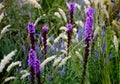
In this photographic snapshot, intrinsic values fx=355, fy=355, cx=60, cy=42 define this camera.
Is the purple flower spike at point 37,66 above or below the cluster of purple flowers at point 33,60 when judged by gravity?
below

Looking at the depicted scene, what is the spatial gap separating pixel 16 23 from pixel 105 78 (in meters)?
1.87

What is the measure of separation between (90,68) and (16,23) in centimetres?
141

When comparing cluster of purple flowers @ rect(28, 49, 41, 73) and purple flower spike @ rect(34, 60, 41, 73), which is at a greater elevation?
cluster of purple flowers @ rect(28, 49, 41, 73)

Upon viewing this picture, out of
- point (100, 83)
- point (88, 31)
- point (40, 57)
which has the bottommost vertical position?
point (100, 83)

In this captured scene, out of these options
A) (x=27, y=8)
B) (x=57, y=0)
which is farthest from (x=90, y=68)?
(x=57, y=0)

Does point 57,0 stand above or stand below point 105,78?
above

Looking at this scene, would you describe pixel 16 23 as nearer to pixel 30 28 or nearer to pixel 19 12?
pixel 19 12

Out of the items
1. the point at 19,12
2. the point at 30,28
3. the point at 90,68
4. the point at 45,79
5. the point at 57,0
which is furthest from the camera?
the point at 57,0

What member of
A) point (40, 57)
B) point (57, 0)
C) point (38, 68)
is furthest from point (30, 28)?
point (57, 0)

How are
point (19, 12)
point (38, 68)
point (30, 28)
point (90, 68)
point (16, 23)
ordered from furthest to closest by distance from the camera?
point (19, 12), point (16, 23), point (90, 68), point (30, 28), point (38, 68)

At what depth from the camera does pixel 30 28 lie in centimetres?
242

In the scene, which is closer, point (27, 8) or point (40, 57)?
point (40, 57)

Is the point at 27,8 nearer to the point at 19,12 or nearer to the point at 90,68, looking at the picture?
the point at 19,12

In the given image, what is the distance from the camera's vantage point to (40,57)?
11.0ft
